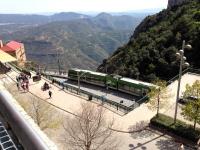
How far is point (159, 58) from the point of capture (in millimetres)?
60156

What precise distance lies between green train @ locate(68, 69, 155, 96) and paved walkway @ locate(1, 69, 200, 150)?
4.89 meters

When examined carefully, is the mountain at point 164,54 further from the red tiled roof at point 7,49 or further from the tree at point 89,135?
the red tiled roof at point 7,49

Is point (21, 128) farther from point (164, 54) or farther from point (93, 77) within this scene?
point (164, 54)

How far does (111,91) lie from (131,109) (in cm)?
1367

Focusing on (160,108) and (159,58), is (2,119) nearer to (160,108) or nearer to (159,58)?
(160,108)

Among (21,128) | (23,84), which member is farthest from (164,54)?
(21,128)

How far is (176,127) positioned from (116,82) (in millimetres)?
20321

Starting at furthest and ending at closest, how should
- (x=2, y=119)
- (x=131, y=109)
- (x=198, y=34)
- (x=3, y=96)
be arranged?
(x=198, y=34) → (x=131, y=109) → (x=2, y=119) → (x=3, y=96)

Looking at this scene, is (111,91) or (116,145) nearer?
(116,145)

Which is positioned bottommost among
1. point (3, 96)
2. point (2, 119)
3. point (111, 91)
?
point (111, 91)

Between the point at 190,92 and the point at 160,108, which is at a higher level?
the point at 190,92

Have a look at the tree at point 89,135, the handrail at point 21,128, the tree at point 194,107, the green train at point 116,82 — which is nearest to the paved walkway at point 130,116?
the tree at point 89,135

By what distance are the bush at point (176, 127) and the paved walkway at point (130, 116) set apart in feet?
3.18

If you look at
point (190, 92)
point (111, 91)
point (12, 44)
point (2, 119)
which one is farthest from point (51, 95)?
point (12, 44)
